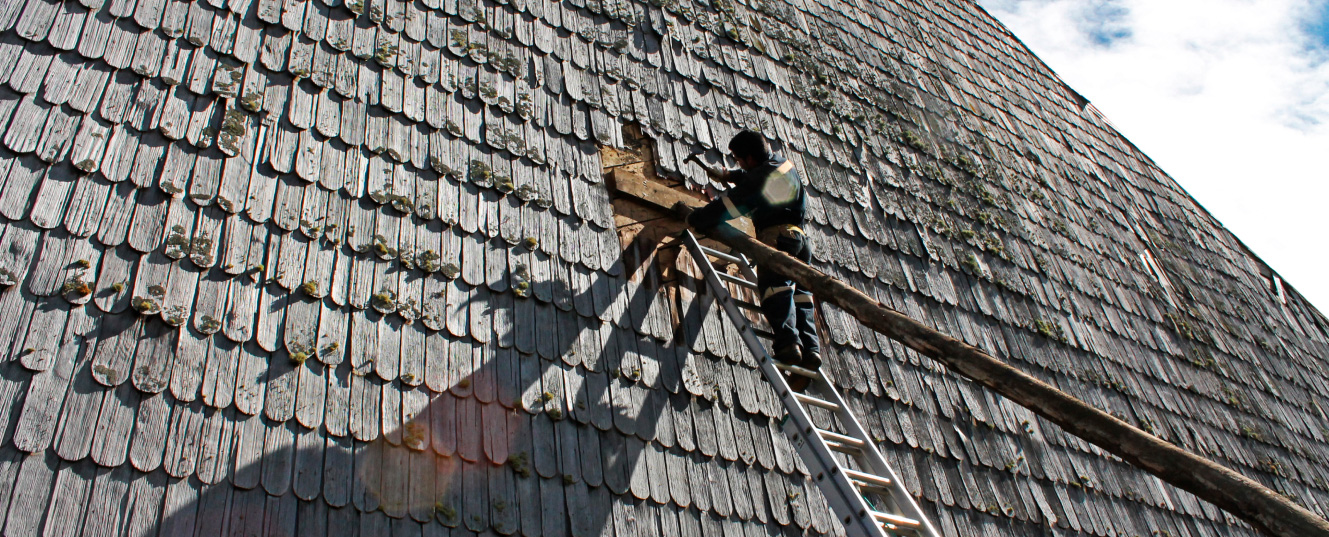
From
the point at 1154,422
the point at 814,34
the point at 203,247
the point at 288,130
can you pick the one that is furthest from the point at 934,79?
the point at 203,247

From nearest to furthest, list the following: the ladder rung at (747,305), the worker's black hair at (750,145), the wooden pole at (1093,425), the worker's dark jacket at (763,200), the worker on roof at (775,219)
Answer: the wooden pole at (1093,425), the worker on roof at (775,219), the ladder rung at (747,305), the worker's dark jacket at (763,200), the worker's black hair at (750,145)

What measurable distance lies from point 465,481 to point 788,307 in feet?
5.43

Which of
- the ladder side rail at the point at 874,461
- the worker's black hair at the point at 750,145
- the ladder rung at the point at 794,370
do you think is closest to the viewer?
the ladder side rail at the point at 874,461

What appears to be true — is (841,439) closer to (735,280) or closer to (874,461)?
(874,461)

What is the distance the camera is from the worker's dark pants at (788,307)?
388cm

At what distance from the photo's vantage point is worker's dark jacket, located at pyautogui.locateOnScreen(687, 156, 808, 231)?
13.6ft

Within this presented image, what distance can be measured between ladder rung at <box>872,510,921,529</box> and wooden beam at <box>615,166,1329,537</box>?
601mm

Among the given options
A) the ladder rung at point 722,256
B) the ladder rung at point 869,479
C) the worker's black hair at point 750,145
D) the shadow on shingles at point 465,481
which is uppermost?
the worker's black hair at point 750,145

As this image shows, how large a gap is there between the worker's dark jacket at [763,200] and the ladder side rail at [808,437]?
189 millimetres

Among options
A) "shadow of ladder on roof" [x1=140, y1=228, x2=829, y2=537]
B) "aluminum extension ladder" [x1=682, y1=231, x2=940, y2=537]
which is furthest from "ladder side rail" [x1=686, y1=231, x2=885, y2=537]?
"shadow of ladder on roof" [x1=140, y1=228, x2=829, y2=537]

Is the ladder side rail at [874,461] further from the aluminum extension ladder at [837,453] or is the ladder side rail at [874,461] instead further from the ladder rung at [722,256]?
the ladder rung at [722,256]

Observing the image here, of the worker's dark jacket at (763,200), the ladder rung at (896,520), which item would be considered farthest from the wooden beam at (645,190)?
the ladder rung at (896,520)

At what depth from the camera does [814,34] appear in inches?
253

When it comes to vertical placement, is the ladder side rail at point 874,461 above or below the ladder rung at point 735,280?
below
